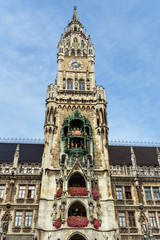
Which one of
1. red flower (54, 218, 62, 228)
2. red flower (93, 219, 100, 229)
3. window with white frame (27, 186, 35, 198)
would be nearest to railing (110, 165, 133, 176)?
red flower (93, 219, 100, 229)

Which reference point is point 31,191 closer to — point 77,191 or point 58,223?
point 58,223

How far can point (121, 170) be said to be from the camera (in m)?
31.4

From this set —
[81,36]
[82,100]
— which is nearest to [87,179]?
[82,100]

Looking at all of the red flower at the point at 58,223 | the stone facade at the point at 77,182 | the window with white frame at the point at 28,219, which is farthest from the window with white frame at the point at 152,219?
the window with white frame at the point at 28,219

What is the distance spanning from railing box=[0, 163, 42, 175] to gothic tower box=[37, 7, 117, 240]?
5.67ft

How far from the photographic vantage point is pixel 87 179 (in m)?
28.0

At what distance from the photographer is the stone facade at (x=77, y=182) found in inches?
1020

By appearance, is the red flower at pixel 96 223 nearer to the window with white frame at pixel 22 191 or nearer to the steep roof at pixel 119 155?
the steep roof at pixel 119 155

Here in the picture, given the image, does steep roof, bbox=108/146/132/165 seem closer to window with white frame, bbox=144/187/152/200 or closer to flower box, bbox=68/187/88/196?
window with white frame, bbox=144/187/152/200

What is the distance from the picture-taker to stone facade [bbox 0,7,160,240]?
25906 mm

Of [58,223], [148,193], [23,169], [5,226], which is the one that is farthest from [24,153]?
[148,193]

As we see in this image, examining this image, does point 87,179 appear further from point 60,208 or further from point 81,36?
point 81,36

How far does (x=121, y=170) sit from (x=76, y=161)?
648 centimetres

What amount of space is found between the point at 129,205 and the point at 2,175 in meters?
15.9
